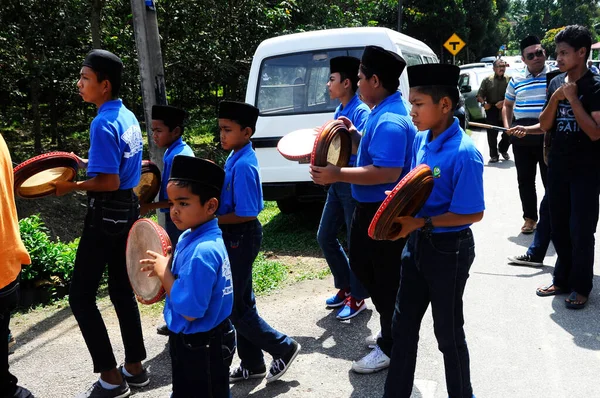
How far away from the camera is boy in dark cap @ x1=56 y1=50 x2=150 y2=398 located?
3.58 metres

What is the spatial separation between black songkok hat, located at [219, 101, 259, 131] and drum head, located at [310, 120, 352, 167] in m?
0.47

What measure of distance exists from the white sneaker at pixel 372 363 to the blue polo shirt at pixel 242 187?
1.23m

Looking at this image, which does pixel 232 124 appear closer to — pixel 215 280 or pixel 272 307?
pixel 215 280

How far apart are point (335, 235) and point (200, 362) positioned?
245cm

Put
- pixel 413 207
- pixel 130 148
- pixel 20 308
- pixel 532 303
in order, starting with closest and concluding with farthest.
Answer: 1. pixel 413 207
2. pixel 130 148
3. pixel 532 303
4. pixel 20 308

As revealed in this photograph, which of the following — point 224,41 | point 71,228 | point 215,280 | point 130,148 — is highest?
point 224,41

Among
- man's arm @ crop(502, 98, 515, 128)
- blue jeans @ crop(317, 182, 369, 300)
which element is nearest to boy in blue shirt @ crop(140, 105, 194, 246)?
blue jeans @ crop(317, 182, 369, 300)

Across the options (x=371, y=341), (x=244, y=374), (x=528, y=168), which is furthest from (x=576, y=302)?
(x=244, y=374)

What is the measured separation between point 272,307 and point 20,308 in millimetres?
2317

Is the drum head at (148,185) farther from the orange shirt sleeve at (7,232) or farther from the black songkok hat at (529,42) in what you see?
the black songkok hat at (529,42)

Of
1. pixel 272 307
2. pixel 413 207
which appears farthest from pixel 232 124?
pixel 272 307

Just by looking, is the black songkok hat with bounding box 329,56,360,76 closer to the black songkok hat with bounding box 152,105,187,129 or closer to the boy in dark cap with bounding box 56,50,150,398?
the black songkok hat with bounding box 152,105,187,129

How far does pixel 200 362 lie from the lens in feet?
8.93

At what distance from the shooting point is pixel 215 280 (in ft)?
8.60
